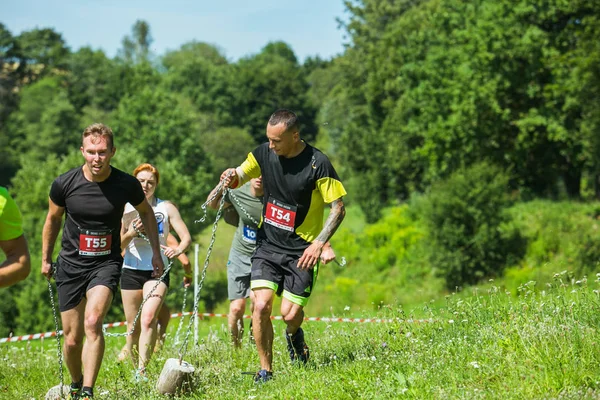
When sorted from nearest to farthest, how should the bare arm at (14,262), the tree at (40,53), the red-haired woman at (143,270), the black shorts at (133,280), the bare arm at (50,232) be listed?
the bare arm at (14,262), the bare arm at (50,232), the red-haired woman at (143,270), the black shorts at (133,280), the tree at (40,53)

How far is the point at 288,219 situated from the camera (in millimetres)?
7391

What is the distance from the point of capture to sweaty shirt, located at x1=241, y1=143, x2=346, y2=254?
7.28 meters

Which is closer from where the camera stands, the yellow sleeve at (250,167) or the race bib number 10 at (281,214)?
the race bib number 10 at (281,214)

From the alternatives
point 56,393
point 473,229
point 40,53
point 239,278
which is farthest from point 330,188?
point 40,53

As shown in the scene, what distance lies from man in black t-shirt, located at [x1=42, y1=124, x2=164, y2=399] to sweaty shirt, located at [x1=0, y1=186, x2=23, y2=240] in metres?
1.41

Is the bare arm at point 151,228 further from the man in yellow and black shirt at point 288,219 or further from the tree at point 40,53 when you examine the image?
the tree at point 40,53

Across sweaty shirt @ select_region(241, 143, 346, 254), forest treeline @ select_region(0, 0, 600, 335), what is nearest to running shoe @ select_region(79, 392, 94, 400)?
sweaty shirt @ select_region(241, 143, 346, 254)

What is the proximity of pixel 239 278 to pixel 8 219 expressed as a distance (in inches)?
165

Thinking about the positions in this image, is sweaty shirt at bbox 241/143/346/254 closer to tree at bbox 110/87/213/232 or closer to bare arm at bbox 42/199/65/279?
bare arm at bbox 42/199/65/279

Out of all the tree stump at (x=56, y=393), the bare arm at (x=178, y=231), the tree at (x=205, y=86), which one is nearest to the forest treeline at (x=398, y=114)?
the tree at (x=205, y=86)

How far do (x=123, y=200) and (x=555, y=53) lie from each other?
35.2 metres

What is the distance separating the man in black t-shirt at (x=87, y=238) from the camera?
6996mm

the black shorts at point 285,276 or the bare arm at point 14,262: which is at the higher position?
the bare arm at point 14,262

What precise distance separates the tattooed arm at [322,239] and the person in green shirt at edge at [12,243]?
2518mm
